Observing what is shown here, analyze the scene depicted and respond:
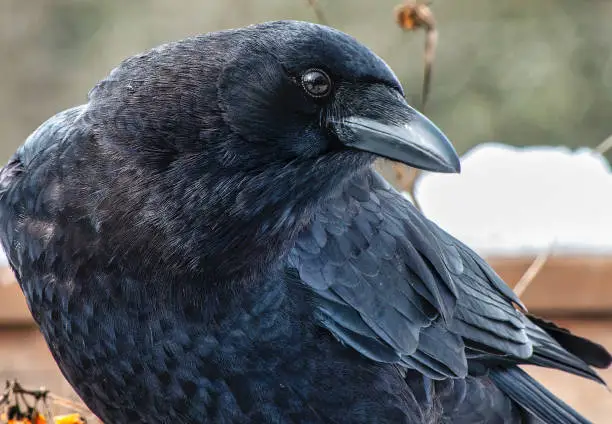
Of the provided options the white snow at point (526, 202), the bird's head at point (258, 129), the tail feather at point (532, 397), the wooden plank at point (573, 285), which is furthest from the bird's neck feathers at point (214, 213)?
the wooden plank at point (573, 285)

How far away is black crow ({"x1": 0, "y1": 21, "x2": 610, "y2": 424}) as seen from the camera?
1.21 metres

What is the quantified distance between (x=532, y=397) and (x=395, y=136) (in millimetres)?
757

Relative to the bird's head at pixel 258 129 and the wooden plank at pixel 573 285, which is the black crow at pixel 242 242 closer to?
the bird's head at pixel 258 129

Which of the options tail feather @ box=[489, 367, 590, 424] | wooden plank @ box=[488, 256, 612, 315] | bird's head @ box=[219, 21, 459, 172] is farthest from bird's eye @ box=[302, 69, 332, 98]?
wooden plank @ box=[488, 256, 612, 315]

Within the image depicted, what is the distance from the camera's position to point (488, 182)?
2.42 meters

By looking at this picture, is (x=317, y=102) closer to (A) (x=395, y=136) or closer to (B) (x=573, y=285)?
(A) (x=395, y=136)

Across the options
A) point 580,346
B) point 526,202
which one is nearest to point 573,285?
point 526,202

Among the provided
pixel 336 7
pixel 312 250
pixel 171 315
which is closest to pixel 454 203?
pixel 312 250

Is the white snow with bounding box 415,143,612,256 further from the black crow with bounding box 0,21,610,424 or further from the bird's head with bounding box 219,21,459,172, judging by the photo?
the bird's head with bounding box 219,21,459,172

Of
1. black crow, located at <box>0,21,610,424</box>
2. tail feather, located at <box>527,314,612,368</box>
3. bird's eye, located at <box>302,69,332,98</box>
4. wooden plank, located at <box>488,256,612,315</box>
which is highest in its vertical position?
bird's eye, located at <box>302,69,332,98</box>

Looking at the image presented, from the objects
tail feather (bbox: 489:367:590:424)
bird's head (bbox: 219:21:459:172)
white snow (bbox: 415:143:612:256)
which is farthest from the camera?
white snow (bbox: 415:143:612:256)

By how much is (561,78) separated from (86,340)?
260 centimetres

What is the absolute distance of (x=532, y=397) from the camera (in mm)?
1761

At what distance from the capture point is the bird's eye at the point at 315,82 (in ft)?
3.89
